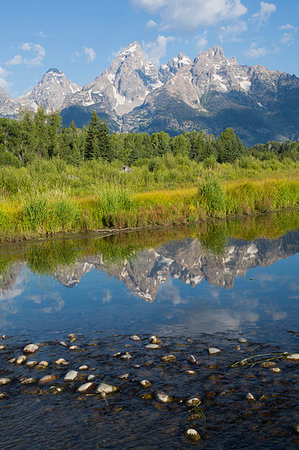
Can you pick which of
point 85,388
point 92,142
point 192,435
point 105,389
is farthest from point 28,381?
point 92,142

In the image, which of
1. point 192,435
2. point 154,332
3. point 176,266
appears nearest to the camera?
point 192,435

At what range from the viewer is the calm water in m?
3.74

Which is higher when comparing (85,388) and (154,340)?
(154,340)

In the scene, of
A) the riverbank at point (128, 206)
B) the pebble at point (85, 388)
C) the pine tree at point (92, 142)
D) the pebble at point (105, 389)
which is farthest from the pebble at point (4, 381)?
the pine tree at point (92, 142)

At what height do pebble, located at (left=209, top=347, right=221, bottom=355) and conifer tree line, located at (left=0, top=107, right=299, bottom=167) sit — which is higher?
conifer tree line, located at (left=0, top=107, right=299, bottom=167)

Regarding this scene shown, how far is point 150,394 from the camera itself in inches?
171

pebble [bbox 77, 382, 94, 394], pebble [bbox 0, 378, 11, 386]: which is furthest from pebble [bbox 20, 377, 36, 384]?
pebble [bbox 77, 382, 94, 394]

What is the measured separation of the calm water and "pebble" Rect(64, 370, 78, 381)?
0.14m

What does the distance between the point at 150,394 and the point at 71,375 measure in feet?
3.70

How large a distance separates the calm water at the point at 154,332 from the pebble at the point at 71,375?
5.7 inches

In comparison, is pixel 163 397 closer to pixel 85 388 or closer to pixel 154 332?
pixel 85 388

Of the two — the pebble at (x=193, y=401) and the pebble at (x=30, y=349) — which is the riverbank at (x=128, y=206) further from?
the pebble at (x=193, y=401)

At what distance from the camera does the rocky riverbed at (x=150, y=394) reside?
363 cm

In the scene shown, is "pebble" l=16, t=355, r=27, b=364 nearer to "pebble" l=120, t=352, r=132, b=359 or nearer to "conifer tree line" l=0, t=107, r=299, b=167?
"pebble" l=120, t=352, r=132, b=359
